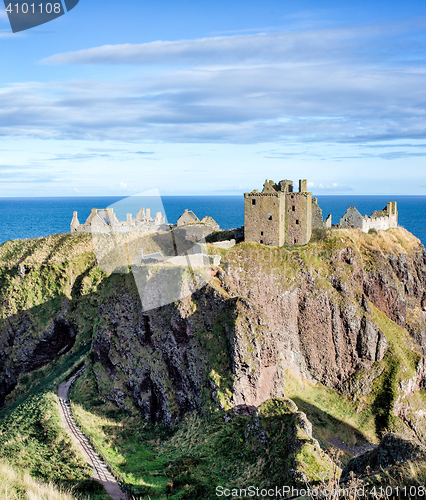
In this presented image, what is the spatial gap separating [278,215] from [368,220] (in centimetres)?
2179

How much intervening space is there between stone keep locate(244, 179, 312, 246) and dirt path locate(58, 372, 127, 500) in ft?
84.1

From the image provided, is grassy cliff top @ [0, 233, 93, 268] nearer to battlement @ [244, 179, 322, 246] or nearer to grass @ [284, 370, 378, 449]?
battlement @ [244, 179, 322, 246]

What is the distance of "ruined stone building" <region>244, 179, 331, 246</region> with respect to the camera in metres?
52.6

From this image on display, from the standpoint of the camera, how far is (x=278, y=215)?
5228 centimetres

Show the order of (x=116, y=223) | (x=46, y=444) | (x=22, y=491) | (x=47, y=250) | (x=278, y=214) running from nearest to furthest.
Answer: (x=22, y=491), (x=46, y=444), (x=278, y=214), (x=47, y=250), (x=116, y=223)

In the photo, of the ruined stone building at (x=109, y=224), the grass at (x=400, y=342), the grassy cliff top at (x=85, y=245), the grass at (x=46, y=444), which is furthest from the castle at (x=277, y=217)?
the grass at (x=46, y=444)

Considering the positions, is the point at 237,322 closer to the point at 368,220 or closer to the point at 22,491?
the point at 22,491

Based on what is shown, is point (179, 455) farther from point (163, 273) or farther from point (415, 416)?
point (415, 416)

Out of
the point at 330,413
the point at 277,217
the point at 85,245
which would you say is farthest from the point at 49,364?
the point at 330,413

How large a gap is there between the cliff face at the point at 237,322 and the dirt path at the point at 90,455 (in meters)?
4.06

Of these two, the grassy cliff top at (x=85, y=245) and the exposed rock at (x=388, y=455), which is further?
the grassy cliff top at (x=85, y=245)

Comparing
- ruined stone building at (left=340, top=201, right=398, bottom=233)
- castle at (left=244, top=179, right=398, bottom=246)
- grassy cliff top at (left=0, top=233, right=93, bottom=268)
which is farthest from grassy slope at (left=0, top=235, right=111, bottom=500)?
ruined stone building at (left=340, top=201, right=398, bottom=233)

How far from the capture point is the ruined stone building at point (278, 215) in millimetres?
52594

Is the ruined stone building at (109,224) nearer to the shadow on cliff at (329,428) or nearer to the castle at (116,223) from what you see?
the castle at (116,223)
